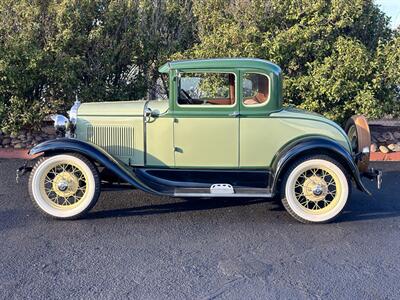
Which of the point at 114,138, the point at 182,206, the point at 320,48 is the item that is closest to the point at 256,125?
the point at 182,206

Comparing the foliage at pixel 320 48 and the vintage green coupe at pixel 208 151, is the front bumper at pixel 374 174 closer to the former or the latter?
the vintage green coupe at pixel 208 151

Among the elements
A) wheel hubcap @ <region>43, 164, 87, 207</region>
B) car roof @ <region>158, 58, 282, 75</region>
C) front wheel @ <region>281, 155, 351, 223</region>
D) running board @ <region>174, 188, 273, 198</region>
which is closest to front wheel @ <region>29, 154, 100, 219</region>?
wheel hubcap @ <region>43, 164, 87, 207</region>

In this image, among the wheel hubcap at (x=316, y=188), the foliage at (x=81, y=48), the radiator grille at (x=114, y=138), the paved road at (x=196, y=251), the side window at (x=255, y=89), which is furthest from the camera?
the foliage at (x=81, y=48)

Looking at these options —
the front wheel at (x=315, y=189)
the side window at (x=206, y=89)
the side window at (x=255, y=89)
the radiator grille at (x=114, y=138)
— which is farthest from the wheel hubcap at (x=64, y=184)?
the front wheel at (x=315, y=189)

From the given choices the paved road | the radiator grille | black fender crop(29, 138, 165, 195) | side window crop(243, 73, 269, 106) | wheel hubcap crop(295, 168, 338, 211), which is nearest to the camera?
Answer: the paved road

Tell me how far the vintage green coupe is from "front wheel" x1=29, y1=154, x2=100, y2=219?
0.01 meters

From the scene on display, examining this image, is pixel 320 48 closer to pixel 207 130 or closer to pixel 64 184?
pixel 207 130

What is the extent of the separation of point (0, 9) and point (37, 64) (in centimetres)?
112

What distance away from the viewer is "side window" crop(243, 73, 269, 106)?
4.83 m

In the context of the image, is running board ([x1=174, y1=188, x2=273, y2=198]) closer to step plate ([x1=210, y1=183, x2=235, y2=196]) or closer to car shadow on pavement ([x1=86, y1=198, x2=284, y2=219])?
step plate ([x1=210, y1=183, x2=235, y2=196])

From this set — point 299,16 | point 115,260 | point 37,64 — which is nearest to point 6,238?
point 115,260

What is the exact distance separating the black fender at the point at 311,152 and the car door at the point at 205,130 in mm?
475

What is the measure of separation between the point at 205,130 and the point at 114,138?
1008 mm

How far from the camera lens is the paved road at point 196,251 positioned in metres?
3.32
